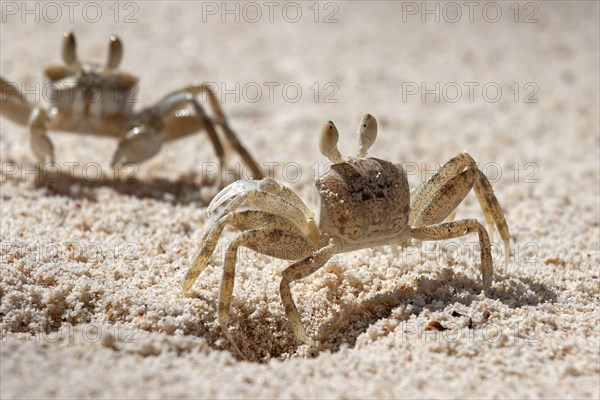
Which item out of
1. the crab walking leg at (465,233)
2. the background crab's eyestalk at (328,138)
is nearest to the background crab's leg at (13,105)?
the background crab's eyestalk at (328,138)

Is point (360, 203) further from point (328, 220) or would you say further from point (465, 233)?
point (465, 233)

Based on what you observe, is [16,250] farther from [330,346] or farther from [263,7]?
[263,7]

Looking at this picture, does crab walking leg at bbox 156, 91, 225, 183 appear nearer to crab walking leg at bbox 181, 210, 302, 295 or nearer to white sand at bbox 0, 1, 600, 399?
white sand at bbox 0, 1, 600, 399

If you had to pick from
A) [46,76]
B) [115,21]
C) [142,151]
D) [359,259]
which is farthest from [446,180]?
[115,21]

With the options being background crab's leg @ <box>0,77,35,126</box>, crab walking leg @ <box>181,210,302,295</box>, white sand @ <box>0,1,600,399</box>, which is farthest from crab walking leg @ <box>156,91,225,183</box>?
crab walking leg @ <box>181,210,302,295</box>

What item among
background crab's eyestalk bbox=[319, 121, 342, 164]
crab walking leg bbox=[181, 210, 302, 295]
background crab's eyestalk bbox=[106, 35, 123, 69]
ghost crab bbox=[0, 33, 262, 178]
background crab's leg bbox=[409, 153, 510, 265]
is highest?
background crab's eyestalk bbox=[106, 35, 123, 69]

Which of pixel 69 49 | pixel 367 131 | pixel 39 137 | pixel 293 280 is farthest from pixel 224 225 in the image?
pixel 69 49
